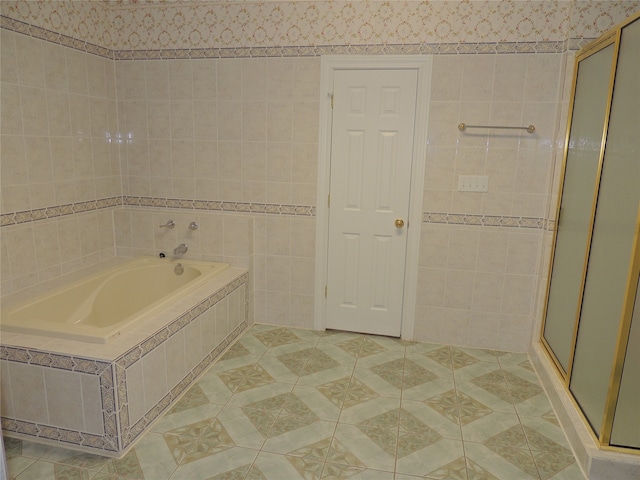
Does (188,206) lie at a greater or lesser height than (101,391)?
greater

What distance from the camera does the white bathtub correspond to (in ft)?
7.09

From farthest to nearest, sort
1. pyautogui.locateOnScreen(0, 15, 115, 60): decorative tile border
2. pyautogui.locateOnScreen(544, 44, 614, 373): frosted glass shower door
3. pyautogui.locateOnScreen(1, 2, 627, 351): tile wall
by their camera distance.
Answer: pyautogui.locateOnScreen(1, 2, 627, 351): tile wall, pyautogui.locateOnScreen(0, 15, 115, 60): decorative tile border, pyautogui.locateOnScreen(544, 44, 614, 373): frosted glass shower door

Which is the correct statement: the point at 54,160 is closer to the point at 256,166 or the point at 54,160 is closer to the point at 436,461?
the point at 256,166

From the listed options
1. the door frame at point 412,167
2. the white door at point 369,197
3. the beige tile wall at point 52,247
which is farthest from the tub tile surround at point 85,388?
the white door at point 369,197

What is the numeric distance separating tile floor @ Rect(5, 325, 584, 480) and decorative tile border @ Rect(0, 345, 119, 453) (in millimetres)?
59

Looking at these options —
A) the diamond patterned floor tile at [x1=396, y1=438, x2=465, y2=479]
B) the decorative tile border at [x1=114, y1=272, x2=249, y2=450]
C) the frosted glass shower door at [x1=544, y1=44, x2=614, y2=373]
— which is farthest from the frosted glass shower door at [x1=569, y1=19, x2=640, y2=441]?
the decorative tile border at [x1=114, y1=272, x2=249, y2=450]

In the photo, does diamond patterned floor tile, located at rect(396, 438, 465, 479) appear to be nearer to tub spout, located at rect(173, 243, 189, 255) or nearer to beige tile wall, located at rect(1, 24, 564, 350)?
beige tile wall, located at rect(1, 24, 564, 350)

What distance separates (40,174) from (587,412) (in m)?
3.23

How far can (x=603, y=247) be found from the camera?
210 centimetres

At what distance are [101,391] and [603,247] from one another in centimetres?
233

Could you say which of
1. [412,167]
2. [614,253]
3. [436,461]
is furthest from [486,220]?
[436,461]

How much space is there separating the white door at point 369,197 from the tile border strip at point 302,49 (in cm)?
14

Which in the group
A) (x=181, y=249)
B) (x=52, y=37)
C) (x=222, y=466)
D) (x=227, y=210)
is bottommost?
(x=222, y=466)

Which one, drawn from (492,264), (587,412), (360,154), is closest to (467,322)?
(492,264)
